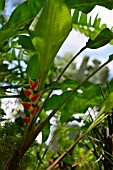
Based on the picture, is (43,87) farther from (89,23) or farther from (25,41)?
(89,23)

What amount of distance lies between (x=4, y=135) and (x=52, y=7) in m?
0.34

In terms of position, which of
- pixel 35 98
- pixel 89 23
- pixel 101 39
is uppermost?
pixel 89 23

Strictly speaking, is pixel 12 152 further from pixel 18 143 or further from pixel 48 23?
pixel 48 23

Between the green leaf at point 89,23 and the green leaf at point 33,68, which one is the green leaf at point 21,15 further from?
the green leaf at point 89,23

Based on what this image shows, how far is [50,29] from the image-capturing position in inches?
31.5

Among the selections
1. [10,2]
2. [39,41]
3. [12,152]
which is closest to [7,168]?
[12,152]

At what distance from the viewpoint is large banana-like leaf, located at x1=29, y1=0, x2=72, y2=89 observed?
2.52 feet

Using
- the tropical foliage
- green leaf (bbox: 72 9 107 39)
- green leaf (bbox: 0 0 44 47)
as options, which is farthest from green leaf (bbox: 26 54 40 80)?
green leaf (bbox: 72 9 107 39)

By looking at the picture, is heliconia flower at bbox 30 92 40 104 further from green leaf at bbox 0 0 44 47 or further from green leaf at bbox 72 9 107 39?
green leaf at bbox 72 9 107 39

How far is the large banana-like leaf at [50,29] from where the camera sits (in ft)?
2.52

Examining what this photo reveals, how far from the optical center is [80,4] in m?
0.96

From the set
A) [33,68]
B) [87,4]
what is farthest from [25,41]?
[87,4]

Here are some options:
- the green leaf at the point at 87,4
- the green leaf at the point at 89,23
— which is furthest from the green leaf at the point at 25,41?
the green leaf at the point at 89,23

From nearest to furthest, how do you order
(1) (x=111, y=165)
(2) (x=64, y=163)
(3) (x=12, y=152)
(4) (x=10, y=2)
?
1. (3) (x=12, y=152)
2. (1) (x=111, y=165)
3. (2) (x=64, y=163)
4. (4) (x=10, y=2)
